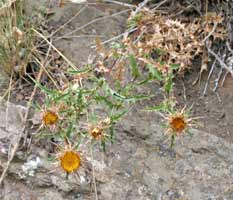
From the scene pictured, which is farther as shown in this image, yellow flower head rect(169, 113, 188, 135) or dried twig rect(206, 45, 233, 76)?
dried twig rect(206, 45, 233, 76)

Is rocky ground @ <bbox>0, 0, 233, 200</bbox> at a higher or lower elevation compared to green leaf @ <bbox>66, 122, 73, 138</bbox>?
lower

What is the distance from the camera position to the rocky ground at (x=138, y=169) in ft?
5.91

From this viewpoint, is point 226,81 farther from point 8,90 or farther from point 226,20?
point 8,90

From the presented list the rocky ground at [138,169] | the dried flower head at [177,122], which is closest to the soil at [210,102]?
the rocky ground at [138,169]

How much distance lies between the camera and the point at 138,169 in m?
1.83

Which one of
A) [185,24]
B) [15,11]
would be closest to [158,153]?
[185,24]

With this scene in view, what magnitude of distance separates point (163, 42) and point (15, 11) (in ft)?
1.50

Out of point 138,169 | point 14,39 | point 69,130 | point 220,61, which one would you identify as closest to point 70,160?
point 69,130

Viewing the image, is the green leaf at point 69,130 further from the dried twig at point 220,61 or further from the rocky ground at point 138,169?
the dried twig at point 220,61

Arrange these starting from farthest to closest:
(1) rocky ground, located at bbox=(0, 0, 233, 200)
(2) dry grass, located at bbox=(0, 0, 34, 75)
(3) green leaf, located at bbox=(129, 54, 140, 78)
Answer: (2) dry grass, located at bbox=(0, 0, 34, 75) → (1) rocky ground, located at bbox=(0, 0, 233, 200) → (3) green leaf, located at bbox=(129, 54, 140, 78)

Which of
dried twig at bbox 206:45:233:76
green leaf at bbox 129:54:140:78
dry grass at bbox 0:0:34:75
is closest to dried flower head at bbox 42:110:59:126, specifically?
green leaf at bbox 129:54:140:78

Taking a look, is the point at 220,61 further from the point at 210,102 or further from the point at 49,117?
the point at 49,117

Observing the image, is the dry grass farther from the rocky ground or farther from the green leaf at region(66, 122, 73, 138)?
the green leaf at region(66, 122, 73, 138)

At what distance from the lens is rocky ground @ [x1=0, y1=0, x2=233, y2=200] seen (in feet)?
5.91
